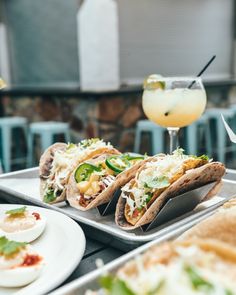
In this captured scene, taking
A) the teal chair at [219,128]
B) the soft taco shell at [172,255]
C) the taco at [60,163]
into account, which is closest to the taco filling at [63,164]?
the taco at [60,163]

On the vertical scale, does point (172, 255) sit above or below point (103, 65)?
below

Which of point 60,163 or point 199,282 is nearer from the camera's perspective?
point 199,282

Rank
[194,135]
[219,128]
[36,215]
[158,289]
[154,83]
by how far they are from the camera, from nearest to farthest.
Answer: [158,289], [36,215], [154,83], [194,135], [219,128]

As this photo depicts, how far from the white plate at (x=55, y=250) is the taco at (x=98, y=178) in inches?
4.6

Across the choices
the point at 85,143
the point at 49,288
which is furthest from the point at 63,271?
the point at 85,143

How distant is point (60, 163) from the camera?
132 centimetres

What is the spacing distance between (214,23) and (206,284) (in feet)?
22.0

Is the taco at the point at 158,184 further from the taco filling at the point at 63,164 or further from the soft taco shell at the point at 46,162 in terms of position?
the soft taco shell at the point at 46,162

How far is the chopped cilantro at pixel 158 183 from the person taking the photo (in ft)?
3.28

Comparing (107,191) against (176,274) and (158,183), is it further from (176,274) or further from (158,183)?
(176,274)

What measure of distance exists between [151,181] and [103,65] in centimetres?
381

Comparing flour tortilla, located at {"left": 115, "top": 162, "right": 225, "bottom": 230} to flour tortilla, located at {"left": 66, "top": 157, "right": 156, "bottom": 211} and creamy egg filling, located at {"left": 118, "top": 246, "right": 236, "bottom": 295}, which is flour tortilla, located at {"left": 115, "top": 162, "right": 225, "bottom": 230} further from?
creamy egg filling, located at {"left": 118, "top": 246, "right": 236, "bottom": 295}

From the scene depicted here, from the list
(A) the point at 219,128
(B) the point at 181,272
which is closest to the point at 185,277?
(B) the point at 181,272

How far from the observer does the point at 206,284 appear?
1.36ft
